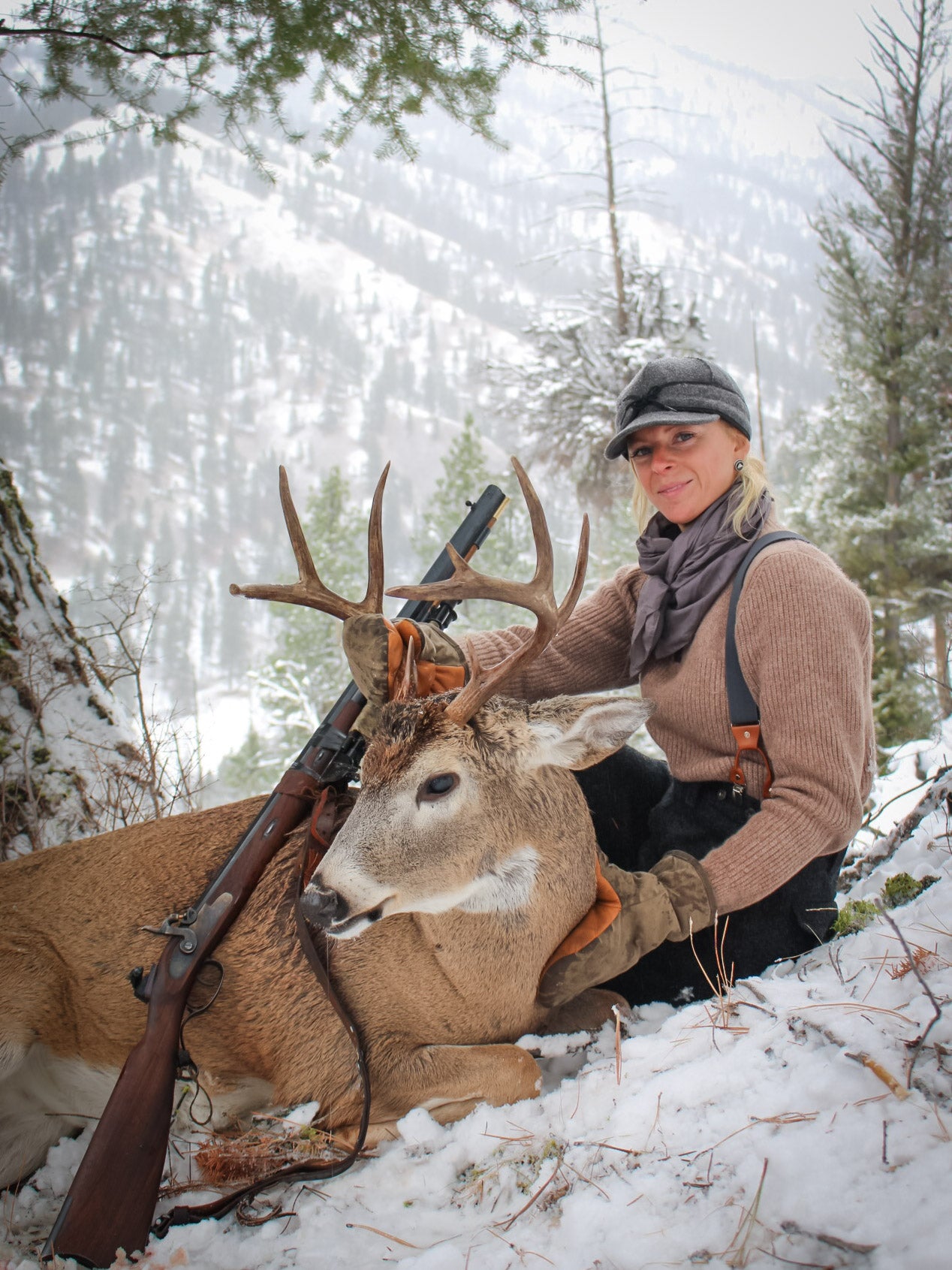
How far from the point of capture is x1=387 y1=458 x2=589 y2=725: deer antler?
249 cm

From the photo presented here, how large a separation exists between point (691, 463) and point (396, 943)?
7.20ft

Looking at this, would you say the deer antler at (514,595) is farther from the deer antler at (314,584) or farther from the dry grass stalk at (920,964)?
the dry grass stalk at (920,964)

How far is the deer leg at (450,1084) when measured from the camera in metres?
2.26

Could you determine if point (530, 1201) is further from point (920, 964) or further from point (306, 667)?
point (306, 667)

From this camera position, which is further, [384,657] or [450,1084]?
[384,657]

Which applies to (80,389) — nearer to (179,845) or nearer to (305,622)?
(305,622)

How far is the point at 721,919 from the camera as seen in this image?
2.78 m

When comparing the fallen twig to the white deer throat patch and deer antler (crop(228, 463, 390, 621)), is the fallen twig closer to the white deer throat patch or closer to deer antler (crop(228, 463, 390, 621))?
the white deer throat patch

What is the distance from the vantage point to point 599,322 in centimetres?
1145

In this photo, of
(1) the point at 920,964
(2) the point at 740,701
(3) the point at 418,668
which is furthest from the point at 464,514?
(1) the point at 920,964

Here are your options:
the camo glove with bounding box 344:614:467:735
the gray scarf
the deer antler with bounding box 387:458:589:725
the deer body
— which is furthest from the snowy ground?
the camo glove with bounding box 344:614:467:735

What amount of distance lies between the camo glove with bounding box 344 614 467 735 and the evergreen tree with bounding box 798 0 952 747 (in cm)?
976

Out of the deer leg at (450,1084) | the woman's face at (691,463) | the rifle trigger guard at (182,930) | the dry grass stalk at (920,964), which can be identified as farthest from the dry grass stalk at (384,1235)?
the woman's face at (691,463)

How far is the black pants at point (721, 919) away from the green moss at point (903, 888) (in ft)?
0.60
